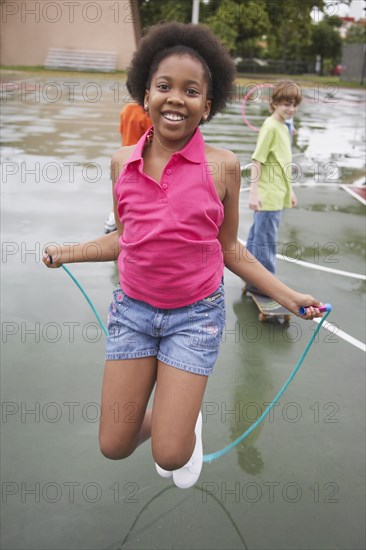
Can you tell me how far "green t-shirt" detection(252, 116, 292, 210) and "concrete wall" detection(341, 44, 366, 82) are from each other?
37.8m

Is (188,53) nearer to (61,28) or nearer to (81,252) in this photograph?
(81,252)

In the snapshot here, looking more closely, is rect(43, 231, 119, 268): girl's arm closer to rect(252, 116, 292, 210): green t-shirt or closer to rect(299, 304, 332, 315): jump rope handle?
rect(299, 304, 332, 315): jump rope handle

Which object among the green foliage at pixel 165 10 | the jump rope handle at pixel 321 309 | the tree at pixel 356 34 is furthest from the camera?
the tree at pixel 356 34

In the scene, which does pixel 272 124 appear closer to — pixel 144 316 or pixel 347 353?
pixel 347 353

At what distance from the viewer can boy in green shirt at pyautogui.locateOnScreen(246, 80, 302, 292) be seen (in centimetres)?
491

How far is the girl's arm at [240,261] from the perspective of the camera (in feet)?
8.52

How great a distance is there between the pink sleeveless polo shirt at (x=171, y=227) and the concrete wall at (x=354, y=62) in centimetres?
4043

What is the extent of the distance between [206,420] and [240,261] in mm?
1202

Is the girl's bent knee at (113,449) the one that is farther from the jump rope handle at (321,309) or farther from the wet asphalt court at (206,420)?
the jump rope handle at (321,309)

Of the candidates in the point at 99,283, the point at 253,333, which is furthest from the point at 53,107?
the point at 253,333

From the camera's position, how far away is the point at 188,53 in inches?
99.0

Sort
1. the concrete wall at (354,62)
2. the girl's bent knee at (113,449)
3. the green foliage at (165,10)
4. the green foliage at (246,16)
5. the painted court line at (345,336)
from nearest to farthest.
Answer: the girl's bent knee at (113,449), the painted court line at (345,336), the green foliage at (246,16), the green foliage at (165,10), the concrete wall at (354,62)

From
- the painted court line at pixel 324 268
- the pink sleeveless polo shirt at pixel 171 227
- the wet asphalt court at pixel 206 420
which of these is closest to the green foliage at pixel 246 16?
the painted court line at pixel 324 268

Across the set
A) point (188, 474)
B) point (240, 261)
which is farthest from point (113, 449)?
point (240, 261)
